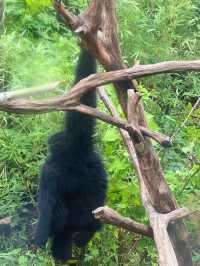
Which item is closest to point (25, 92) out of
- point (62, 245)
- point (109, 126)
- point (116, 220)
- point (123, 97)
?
point (123, 97)

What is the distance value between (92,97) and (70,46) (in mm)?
1964

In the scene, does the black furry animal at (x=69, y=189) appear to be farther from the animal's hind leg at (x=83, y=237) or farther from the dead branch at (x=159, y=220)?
Result: the dead branch at (x=159, y=220)

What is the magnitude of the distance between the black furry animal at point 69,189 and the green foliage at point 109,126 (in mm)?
179

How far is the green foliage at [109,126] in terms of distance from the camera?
153 inches

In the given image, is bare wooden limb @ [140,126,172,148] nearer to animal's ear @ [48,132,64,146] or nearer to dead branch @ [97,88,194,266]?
dead branch @ [97,88,194,266]

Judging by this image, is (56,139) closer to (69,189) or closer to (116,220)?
(69,189)

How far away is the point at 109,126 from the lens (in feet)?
13.9

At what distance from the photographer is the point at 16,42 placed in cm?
534

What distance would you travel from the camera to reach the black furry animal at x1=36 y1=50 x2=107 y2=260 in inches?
140

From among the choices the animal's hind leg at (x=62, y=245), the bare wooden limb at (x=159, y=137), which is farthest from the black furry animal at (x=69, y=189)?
the bare wooden limb at (x=159, y=137)

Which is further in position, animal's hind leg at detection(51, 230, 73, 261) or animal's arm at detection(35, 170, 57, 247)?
animal's hind leg at detection(51, 230, 73, 261)

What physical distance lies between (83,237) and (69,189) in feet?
1.04

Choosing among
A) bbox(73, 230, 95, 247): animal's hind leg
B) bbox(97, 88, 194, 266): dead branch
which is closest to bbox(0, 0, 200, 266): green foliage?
bbox(73, 230, 95, 247): animal's hind leg

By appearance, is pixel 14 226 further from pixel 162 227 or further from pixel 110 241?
pixel 162 227
